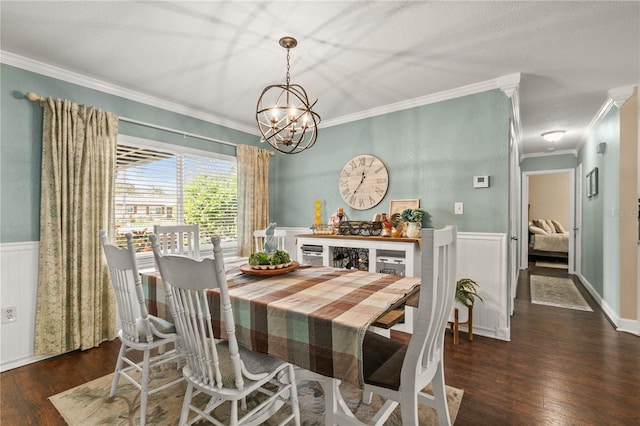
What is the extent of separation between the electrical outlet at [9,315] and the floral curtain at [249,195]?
218cm

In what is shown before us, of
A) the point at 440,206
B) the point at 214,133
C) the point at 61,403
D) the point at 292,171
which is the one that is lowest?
the point at 61,403

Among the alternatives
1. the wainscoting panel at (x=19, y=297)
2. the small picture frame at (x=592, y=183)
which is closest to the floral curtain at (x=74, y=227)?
the wainscoting panel at (x=19, y=297)

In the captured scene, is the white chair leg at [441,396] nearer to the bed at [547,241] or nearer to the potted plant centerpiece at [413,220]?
the potted plant centerpiece at [413,220]

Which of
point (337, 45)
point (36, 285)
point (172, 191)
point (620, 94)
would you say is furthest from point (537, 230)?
point (36, 285)

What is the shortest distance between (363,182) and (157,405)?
2952 mm

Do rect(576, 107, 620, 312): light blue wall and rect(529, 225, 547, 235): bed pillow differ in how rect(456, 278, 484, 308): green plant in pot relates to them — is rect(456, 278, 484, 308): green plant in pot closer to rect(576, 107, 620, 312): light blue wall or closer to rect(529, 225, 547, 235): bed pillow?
rect(576, 107, 620, 312): light blue wall

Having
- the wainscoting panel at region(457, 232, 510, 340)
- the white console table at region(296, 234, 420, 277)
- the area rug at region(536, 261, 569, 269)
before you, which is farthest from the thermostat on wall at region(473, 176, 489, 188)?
the area rug at region(536, 261, 569, 269)

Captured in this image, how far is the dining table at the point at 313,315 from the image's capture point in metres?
1.22

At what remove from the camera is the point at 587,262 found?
495 centimetres

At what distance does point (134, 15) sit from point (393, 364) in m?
2.58

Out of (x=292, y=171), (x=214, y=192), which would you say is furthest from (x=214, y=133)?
(x=292, y=171)

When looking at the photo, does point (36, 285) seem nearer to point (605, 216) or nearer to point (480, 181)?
point (480, 181)

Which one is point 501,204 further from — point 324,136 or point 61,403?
point 61,403

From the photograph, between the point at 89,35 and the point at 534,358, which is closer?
the point at 89,35
